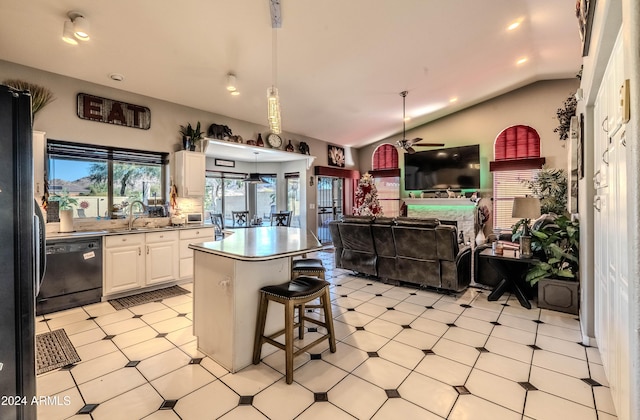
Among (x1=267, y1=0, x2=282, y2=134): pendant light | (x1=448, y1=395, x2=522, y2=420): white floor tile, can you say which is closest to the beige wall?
(x1=267, y1=0, x2=282, y2=134): pendant light

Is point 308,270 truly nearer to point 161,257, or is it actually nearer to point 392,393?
point 392,393

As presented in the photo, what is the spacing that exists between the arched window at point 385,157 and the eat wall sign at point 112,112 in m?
6.36

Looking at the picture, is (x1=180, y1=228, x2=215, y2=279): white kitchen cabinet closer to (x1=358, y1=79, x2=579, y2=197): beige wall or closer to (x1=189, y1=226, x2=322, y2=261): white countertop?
(x1=189, y1=226, x2=322, y2=261): white countertop

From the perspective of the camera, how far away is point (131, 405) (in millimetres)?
1942

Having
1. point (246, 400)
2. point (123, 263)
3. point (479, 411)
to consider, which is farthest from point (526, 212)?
point (123, 263)

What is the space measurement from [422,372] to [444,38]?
4084 millimetres

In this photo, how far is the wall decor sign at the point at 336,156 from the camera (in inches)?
325

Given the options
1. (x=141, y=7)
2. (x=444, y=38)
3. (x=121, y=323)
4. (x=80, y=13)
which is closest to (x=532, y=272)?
(x=444, y=38)

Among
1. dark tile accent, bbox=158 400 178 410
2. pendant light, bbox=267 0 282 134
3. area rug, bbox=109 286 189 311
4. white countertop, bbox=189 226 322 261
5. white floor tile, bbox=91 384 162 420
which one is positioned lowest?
dark tile accent, bbox=158 400 178 410

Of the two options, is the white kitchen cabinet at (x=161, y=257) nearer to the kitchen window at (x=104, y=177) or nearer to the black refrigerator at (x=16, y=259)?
the kitchen window at (x=104, y=177)

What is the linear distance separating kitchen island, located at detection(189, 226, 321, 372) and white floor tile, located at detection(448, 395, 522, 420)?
144 cm

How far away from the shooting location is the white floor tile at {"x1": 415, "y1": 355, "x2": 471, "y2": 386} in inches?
86.8

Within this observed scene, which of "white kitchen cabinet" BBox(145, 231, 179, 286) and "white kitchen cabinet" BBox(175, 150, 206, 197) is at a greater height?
"white kitchen cabinet" BBox(175, 150, 206, 197)

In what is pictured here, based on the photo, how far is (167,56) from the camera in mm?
3604
